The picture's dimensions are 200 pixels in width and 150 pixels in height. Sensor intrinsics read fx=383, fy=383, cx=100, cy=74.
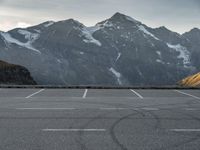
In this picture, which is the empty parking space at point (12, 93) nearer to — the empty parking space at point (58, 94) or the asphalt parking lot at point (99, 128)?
the empty parking space at point (58, 94)

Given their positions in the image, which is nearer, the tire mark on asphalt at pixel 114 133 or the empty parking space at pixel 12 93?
the tire mark on asphalt at pixel 114 133

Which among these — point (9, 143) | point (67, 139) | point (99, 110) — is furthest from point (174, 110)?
point (9, 143)

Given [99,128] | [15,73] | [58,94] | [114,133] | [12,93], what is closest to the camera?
[114,133]

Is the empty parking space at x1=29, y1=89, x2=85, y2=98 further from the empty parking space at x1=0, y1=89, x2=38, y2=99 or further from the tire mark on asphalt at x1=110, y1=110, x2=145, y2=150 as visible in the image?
the tire mark on asphalt at x1=110, y1=110, x2=145, y2=150

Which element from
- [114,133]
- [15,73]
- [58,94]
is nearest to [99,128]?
[114,133]

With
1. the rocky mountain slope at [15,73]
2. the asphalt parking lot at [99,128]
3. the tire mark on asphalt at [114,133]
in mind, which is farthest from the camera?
the rocky mountain slope at [15,73]

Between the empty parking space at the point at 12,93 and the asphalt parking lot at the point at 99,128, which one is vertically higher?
the asphalt parking lot at the point at 99,128

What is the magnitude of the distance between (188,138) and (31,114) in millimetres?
7135

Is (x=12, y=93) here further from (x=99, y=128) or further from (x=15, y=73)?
(x=15, y=73)

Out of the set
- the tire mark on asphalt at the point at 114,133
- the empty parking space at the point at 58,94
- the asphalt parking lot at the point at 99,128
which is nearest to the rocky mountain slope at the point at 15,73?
the empty parking space at the point at 58,94

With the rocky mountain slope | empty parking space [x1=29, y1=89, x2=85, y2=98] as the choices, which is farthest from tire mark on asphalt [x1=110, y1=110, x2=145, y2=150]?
the rocky mountain slope

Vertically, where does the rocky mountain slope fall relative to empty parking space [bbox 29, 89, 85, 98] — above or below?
below

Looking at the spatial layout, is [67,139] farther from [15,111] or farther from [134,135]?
[15,111]

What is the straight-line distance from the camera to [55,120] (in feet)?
45.8
